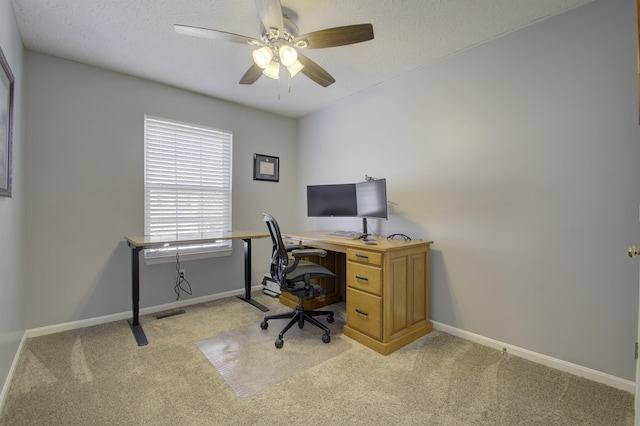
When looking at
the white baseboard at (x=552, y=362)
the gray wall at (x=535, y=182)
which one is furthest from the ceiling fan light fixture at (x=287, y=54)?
the white baseboard at (x=552, y=362)

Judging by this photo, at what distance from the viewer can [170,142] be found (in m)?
3.17

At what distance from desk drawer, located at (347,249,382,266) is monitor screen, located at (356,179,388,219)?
0.49 m

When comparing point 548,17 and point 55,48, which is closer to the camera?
point 548,17

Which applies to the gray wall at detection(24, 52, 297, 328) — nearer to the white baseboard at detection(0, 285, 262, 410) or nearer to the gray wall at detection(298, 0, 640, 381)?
the white baseboard at detection(0, 285, 262, 410)

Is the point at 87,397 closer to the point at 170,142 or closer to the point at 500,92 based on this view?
the point at 170,142

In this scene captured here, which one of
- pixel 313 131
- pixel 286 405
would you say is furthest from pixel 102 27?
pixel 286 405

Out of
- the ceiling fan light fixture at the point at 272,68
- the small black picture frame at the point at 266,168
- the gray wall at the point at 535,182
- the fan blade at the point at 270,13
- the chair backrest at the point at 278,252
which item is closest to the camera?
the fan blade at the point at 270,13

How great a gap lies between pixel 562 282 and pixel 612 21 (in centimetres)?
172

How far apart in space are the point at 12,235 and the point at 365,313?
263cm

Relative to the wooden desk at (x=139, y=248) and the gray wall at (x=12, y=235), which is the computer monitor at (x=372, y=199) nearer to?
the wooden desk at (x=139, y=248)

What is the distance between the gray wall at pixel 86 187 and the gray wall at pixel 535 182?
2.64 metres

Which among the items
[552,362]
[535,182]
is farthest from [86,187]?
[552,362]

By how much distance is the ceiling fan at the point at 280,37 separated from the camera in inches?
65.2

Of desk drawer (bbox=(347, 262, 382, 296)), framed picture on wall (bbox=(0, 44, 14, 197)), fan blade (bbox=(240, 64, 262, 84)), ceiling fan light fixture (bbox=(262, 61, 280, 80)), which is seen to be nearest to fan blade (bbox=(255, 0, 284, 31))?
ceiling fan light fixture (bbox=(262, 61, 280, 80))
